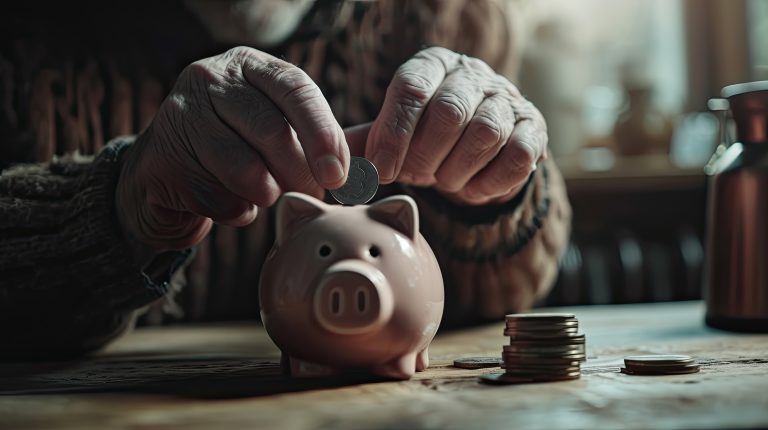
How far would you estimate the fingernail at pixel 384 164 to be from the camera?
807mm

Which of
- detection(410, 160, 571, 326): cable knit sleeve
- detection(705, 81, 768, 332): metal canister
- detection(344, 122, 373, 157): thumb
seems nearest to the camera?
detection(344, 122, 373, 157): thumb

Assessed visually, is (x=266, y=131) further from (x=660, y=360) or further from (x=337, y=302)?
(x=660, y=360)

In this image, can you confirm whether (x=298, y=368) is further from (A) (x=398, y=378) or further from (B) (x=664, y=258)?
(B) (x=664, y=258)

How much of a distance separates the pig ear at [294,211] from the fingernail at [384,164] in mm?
101

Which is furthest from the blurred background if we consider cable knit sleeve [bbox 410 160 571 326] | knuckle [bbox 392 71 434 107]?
knuckle [bbox 392 71 434 107]

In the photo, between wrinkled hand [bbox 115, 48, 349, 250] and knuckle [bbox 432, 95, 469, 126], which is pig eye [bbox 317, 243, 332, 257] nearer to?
wrinkled hand [bbox 115, 48, 349, 250]

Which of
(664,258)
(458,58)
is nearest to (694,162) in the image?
(664,258)

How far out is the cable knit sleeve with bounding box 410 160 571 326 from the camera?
1220 mm

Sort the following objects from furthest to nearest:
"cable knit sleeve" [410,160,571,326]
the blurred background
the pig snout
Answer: the blurred background → "cable knit sleeve" [410,160,571,326] → the pig snout

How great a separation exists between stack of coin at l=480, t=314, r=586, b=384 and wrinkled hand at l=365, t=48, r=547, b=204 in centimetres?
22

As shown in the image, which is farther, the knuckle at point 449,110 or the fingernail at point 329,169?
the knuckle at point 449,110

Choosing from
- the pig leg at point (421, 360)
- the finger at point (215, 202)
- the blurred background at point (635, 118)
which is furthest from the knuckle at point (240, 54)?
the blurred background at point (635, 118)

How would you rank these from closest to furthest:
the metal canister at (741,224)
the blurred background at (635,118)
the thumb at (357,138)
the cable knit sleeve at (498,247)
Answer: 1. the thumb at (357,138)
2. the metal canister at (741,224)
3. the cable knit sleeve at (498,247)
4. the blurred background at (635,118)

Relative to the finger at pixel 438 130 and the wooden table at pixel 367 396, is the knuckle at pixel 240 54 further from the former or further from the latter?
the wooden table at pixel 367 396
